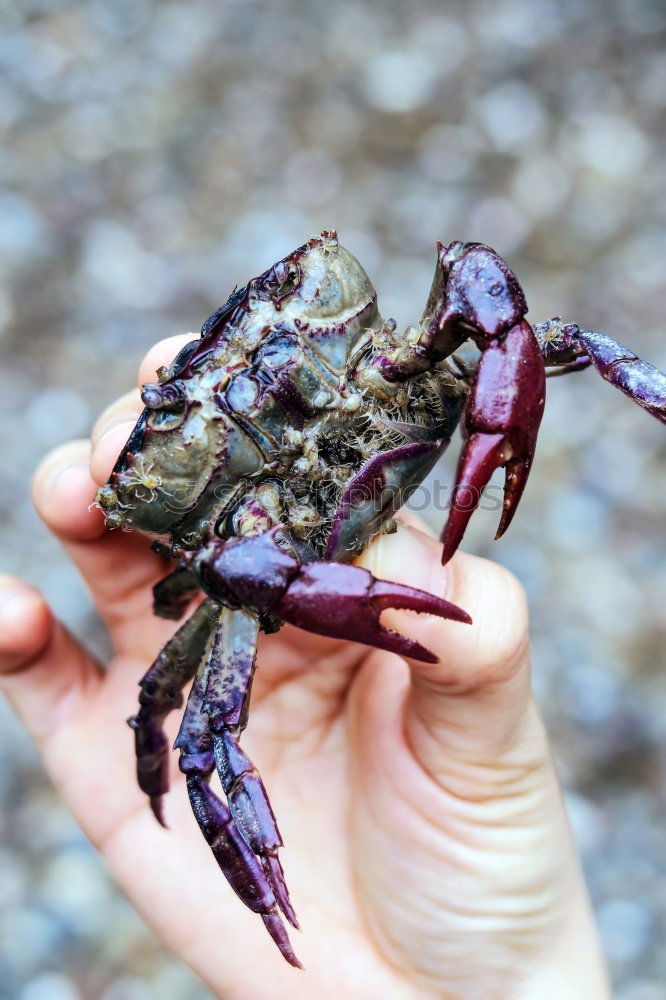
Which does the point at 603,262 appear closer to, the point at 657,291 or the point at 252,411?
the point at 657,291

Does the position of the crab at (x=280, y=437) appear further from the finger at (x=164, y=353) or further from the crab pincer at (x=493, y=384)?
the finger at (x=164, y=353)

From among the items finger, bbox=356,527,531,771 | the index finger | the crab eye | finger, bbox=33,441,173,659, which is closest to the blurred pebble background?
finger, bbox=33,441,173,659

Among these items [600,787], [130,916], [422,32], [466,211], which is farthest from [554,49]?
[130,916]

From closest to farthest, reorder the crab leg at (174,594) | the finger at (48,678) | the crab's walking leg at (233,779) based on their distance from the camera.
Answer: the crab's walking leg at (233,779)
the crab leg at (174,594)
the finger at (48,678)

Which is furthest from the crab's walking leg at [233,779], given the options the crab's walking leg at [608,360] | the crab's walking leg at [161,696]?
the crab's walking leg at [608,360]

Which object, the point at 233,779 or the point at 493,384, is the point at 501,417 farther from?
the point at 233,779

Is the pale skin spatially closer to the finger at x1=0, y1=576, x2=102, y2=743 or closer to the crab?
the finger at x1=0, y1=576, x2=102, y2=743
